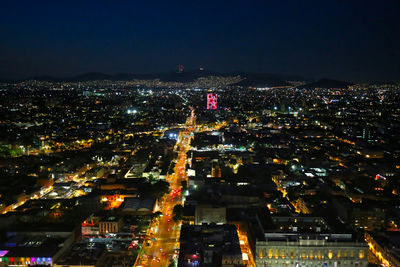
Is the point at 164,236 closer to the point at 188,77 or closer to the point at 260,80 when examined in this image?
the point at 260,80

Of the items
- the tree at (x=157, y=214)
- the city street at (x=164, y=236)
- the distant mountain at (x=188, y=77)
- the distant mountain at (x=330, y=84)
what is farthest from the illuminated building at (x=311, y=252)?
the distant mountain at (x=188, y=77)

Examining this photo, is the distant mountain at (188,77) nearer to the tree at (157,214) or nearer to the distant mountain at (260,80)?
the distant mountain at (260,80)

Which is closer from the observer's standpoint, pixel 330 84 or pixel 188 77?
pixel 330 84

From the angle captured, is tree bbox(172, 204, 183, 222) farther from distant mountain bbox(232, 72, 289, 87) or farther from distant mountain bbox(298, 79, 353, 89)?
distant mountain bbox(232, 72, 289, 87)

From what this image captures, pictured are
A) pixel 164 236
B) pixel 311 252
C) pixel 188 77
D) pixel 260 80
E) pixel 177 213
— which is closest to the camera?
pixel 311 252

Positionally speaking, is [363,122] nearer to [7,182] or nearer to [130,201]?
[130,201]

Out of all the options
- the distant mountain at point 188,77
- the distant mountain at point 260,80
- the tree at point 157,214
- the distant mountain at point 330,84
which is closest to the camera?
the tree at point 157,214

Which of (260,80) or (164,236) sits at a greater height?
(260,80)

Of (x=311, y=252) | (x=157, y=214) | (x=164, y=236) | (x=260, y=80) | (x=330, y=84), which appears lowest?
(x=164, y=236)

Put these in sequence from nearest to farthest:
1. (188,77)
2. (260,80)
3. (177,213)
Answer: (177,213)
(260,80)
(188,77)

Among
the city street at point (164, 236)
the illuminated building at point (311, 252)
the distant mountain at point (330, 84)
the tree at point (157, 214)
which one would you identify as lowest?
the city street at point (164, 236)

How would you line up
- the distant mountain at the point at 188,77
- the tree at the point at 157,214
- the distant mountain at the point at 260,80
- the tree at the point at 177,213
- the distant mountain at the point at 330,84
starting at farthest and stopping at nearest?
1. the distant mountain at the point at 188,77
2. the distant mountain at the point at 260,80
3. the distant mountain at the point at 330,84
4. the tree at the point at 157,214
5. the tree at the point at 177,213

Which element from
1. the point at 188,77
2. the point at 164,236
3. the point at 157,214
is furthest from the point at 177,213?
the point at 188,77
